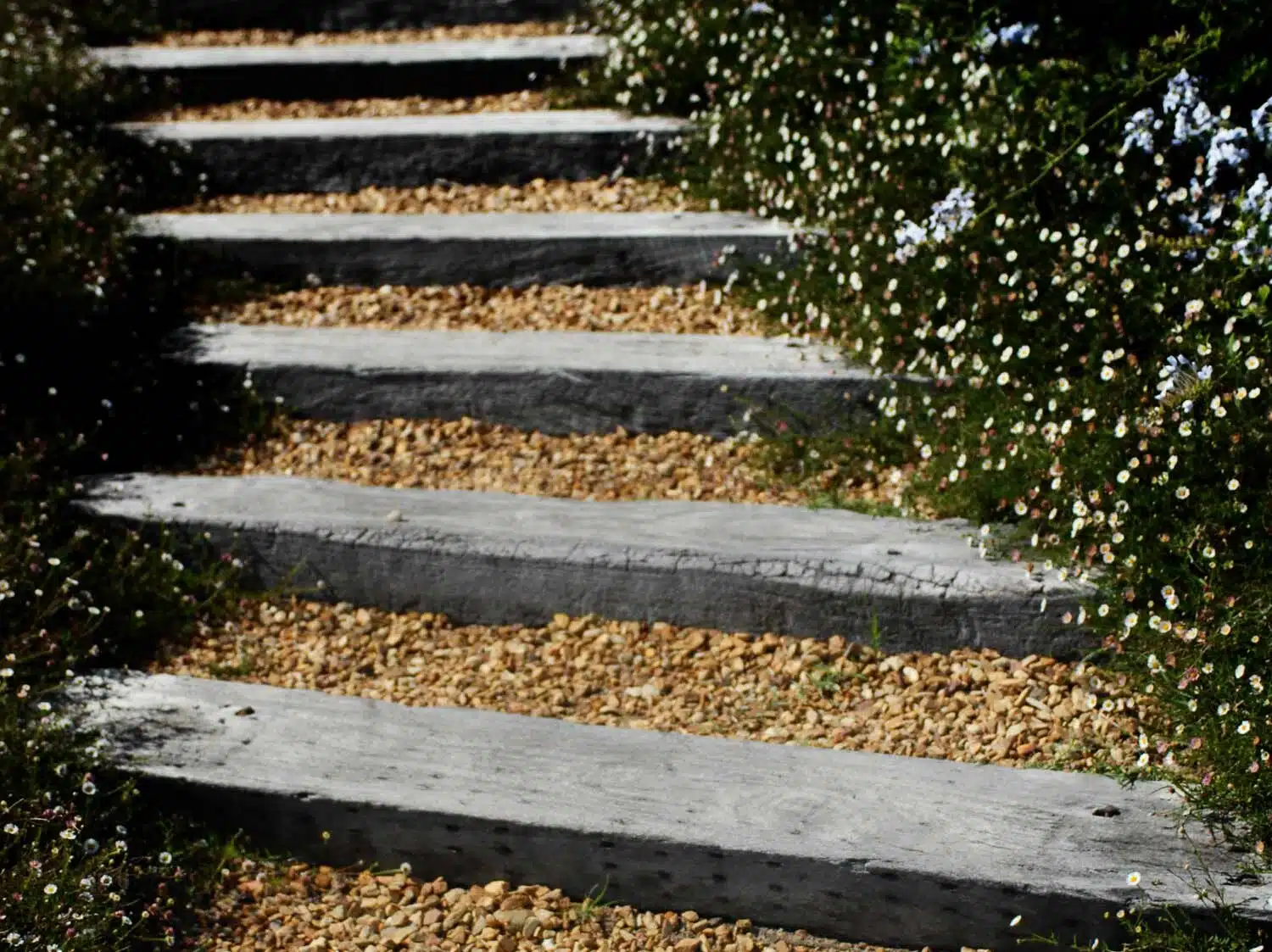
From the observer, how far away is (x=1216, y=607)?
270cm

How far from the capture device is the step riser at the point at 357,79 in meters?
5.55

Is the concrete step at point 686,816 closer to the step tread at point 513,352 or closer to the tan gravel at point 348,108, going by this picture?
the step tread at point 513,352

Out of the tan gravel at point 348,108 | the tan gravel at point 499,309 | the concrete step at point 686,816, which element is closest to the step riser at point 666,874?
the concrete step at point 686,816

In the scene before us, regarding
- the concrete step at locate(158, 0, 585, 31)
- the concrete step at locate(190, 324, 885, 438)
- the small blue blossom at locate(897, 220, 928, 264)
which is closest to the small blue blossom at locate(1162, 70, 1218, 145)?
the small blue blossom at locate(897, 220, 928, 264)

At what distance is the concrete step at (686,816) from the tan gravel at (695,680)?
0.18m

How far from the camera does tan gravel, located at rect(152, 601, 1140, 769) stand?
9.58 feet

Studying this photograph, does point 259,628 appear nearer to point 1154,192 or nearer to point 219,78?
point 1154,192

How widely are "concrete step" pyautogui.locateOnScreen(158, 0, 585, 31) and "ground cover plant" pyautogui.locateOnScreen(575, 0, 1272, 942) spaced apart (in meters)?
1.53

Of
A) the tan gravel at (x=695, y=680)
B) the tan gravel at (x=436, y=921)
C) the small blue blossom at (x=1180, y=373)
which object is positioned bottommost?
the tan gravel at (x=436, y=921)

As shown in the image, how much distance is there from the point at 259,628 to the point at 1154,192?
8.93 feet

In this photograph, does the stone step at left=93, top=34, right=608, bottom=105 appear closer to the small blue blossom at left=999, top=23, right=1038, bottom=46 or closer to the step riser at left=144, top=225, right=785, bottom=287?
the step riser at left=144, top=225, right=785, bottom=287

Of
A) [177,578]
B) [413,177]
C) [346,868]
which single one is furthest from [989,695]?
[413,177]

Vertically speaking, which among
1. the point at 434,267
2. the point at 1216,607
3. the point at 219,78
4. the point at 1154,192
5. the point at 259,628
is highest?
the point at 219,78

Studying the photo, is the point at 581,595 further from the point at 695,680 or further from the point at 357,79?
the point at 357,79
